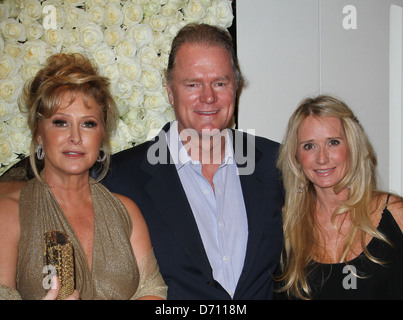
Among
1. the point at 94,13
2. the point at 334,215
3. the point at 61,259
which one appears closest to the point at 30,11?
the point at 94,13

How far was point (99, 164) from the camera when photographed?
2.14 metres

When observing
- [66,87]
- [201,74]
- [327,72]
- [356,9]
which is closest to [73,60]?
[66,87]

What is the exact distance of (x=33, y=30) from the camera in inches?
85.4

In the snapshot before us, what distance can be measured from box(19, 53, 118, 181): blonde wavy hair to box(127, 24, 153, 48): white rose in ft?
1.39

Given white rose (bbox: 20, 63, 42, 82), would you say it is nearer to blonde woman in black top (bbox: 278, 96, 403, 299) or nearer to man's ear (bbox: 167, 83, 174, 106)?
man's ear (bbox: 167, 83, 174, 106)

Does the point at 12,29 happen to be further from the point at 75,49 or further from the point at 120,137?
the point at 120,137

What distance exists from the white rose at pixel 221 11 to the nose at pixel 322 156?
908 mm

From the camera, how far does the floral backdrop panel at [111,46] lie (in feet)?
7.08

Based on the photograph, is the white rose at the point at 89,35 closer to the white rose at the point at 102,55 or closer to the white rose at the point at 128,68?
the white rose at the point at 102,55

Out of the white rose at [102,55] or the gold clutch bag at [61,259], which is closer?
the gold clutch bag at [61,259]

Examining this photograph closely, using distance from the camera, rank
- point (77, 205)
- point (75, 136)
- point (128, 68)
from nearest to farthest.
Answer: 1. point (75, 136)
2. point (77, 205)
3. point (128, 68)

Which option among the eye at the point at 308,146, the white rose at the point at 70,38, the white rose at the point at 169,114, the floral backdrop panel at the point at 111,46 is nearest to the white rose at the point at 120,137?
the floral backdrop panel at the point at 111,46

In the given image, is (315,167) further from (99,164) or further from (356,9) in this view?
(356,9)

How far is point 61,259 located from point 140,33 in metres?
1.22
